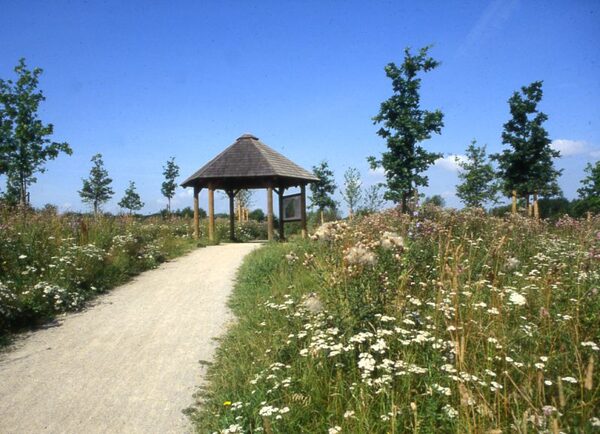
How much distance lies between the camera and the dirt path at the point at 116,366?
3.36m

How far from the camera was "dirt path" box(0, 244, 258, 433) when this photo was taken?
11.0 ft

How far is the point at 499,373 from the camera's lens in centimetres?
309

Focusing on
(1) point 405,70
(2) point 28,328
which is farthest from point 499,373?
(1) point 405,70

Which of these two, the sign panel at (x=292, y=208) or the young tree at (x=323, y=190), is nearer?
the sign panel at (x=292, y=208)

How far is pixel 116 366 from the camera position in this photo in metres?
4.36

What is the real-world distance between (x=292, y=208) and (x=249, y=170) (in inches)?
104

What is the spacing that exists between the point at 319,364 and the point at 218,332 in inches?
100

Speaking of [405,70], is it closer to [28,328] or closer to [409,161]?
[409,161]

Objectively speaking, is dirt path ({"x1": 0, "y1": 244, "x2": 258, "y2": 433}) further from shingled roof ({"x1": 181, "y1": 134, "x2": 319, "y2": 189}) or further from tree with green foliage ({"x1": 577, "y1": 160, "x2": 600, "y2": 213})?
tree with green foliage ({"x1": 577, "y1": 160, "x2": 600, "y2": 213})

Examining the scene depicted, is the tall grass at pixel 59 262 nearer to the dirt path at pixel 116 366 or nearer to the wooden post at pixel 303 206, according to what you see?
the dirt path at pixel 116 366

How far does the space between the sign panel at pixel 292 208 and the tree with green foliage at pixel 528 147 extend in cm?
1104

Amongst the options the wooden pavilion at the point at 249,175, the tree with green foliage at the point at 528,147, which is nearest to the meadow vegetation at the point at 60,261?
the wooden pavilion at the point at 249,175

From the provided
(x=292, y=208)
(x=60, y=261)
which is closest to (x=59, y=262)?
(x=60, y=261)

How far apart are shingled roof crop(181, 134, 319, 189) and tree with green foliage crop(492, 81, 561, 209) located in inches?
411
